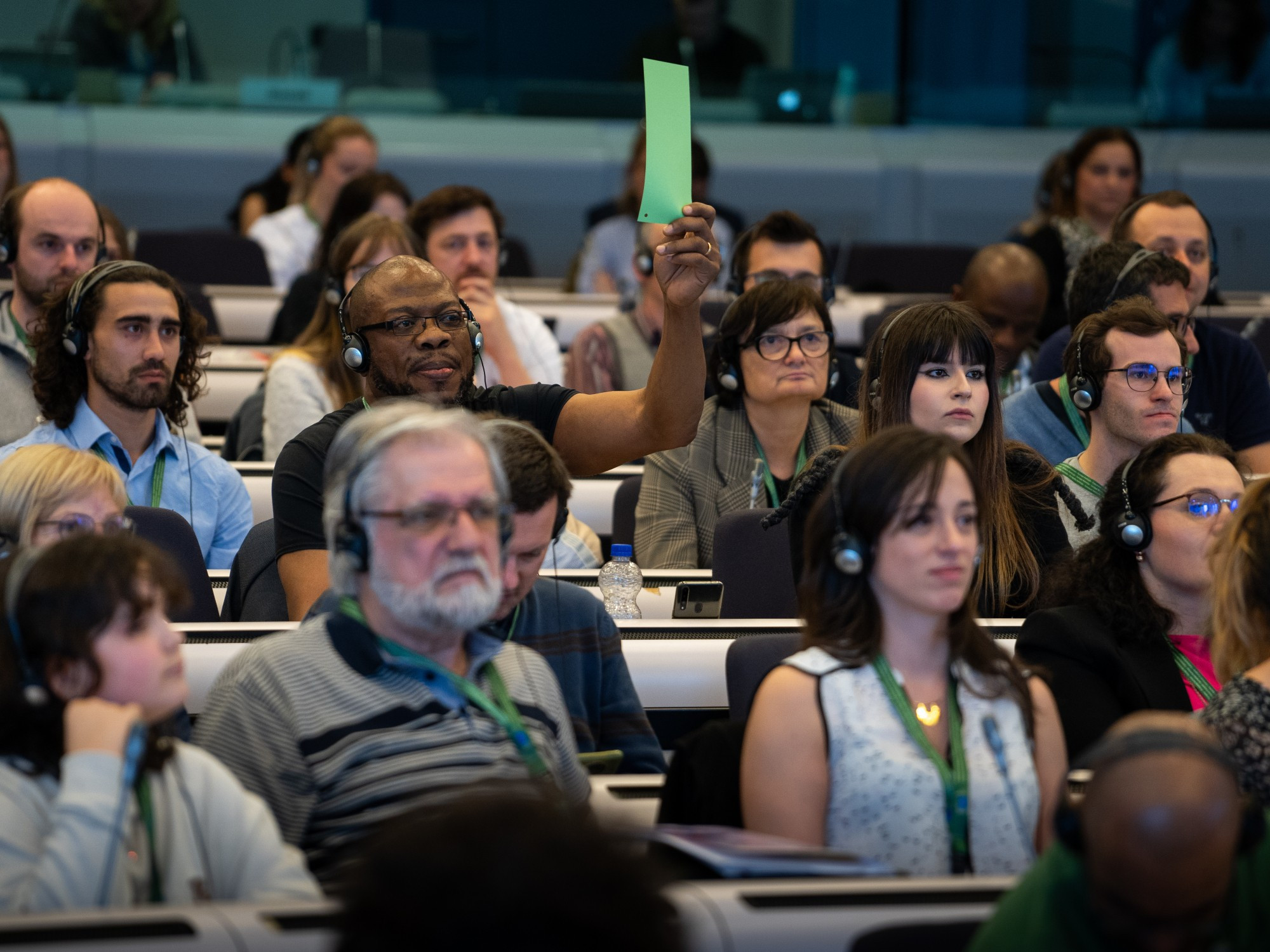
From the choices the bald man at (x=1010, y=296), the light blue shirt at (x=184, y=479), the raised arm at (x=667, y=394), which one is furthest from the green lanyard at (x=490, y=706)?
the bald man at (x=1010, y=296)

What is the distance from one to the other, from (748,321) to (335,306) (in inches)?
42.3

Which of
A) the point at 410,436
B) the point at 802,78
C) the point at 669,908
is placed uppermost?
the point at 802,78

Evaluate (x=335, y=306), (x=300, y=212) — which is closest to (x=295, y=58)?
(x=300, y=212)

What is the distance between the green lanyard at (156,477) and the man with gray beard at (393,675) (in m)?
1.43

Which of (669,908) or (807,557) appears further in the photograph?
(807,557)

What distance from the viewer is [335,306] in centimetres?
382

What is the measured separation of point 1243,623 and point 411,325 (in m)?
1.42

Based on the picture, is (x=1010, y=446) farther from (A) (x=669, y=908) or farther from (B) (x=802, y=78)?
(B) (x=802, y=78)

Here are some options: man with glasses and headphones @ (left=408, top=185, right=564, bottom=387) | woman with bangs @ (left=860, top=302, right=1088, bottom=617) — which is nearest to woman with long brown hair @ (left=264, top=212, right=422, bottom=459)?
man with glasses and headphones @ (left=408, top=185, right=564, bottom=387)

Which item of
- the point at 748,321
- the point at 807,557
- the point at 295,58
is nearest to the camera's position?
the point at 807,557

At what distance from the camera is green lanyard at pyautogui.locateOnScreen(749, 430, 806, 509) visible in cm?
336

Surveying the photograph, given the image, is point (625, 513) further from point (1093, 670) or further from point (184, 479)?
point (1093, 670)

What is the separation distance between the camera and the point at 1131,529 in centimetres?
236

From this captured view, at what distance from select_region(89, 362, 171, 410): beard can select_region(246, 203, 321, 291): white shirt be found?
2.52m
